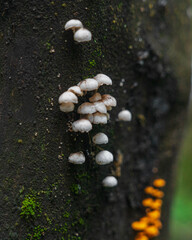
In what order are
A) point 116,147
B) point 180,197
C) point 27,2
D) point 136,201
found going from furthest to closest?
point 180,197 < point 136,201 < point 116,147 < point 27,2

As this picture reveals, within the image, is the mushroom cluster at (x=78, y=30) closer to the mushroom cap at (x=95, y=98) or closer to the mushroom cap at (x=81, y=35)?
the mushroom cap at (x=81, y=35)

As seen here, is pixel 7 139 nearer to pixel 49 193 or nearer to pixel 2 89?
pixel 2 89

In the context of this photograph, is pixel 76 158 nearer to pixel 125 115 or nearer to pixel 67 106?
pixel 67 106

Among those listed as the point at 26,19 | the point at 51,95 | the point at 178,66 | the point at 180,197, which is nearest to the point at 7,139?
the point at 51,95

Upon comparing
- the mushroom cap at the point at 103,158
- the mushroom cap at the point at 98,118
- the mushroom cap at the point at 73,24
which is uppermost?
the mushroom cap at the point at 73,24

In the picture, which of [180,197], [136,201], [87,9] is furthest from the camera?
[180,197]

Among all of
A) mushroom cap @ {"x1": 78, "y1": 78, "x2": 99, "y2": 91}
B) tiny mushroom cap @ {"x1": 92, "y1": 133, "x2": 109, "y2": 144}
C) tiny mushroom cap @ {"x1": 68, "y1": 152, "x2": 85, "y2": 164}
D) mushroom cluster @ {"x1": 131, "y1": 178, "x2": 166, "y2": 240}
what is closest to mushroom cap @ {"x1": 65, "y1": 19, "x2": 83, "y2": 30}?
mushroom cap @ {"x1": 78, "y1": 78, "x2": 99, "y2": 91}

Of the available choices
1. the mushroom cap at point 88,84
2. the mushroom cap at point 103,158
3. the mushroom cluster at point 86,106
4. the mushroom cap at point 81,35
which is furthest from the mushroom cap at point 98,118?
the mushroom cap at point 81,35
